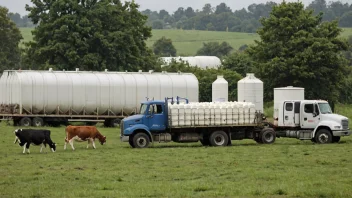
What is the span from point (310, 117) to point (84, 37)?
3787cm

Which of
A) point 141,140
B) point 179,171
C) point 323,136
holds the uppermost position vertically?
point 323,136

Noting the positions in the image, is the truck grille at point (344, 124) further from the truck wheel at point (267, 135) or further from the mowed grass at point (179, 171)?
the truck wheel at point (267, 135)

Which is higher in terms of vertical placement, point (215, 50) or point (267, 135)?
point (215, 50)

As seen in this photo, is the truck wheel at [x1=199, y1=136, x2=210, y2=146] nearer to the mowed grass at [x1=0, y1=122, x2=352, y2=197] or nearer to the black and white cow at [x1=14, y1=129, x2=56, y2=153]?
the mowed grass at [x1=0, y1=122, x2=352, y2=197]

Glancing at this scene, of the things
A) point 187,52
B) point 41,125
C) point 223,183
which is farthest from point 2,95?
point 187,52

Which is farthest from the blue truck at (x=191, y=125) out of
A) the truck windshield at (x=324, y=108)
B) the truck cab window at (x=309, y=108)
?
the truck windshield at (x=324, y=108)

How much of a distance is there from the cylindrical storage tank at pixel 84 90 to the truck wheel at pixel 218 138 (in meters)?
22.6

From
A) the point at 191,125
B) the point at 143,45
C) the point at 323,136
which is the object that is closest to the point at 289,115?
the point at 323,136

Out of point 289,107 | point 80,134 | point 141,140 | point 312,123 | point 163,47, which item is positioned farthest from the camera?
point 163,47

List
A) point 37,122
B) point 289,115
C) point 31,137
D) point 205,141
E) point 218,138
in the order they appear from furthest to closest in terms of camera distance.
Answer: point 37,122 < point 289,115 < point 205,141 < point 218,138 < point 31,137

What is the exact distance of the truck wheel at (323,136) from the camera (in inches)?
1591

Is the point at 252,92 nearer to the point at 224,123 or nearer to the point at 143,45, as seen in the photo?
the point at 224,123

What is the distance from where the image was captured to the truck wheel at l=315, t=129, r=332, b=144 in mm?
40406

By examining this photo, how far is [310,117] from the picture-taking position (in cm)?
4056
